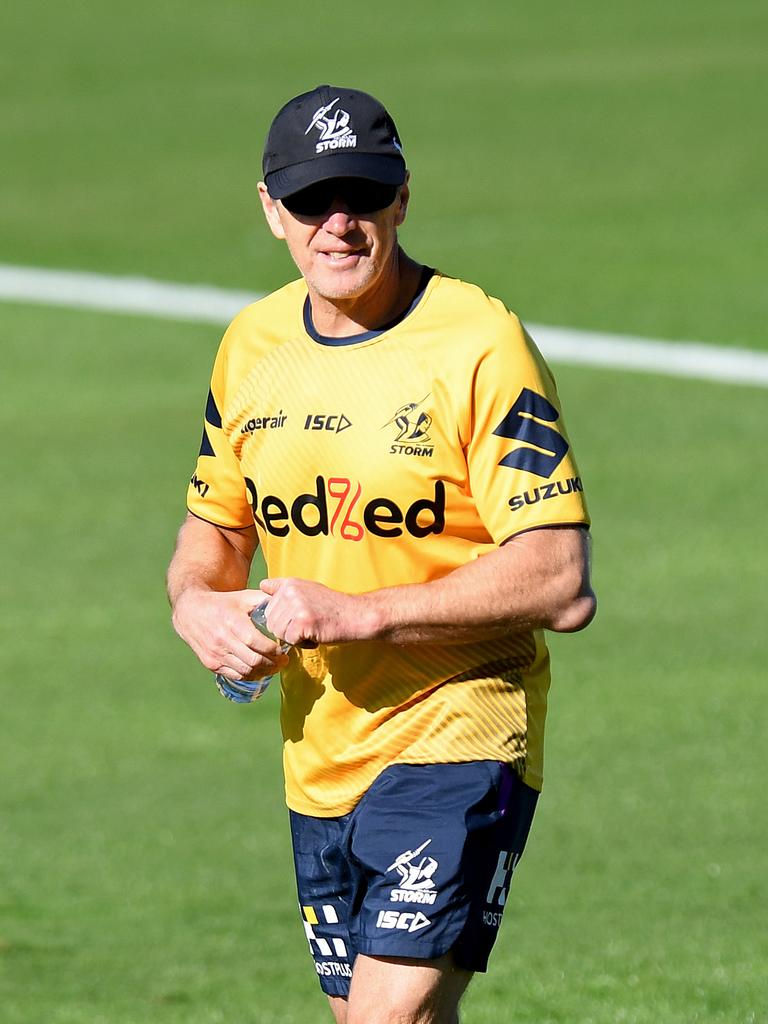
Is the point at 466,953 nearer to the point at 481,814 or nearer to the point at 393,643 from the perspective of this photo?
the point at 481,814

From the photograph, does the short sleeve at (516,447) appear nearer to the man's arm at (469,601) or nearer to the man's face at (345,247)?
the man's arm at (469,601)

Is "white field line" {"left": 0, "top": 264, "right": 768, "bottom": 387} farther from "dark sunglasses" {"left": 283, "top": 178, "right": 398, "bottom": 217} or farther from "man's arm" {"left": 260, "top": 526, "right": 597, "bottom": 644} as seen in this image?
"man's arm" {"left": 260, "top": 526, "right": 597, "bottom": 644}

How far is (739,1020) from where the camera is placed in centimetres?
671

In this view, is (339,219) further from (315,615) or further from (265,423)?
(315,615)

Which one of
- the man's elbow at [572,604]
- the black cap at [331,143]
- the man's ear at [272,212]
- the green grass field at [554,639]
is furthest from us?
the green grass field at [554,639]

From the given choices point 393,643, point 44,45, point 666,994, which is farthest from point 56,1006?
point 44,45

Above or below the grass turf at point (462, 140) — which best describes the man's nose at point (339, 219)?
below

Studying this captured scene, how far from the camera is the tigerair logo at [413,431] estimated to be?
4855mm

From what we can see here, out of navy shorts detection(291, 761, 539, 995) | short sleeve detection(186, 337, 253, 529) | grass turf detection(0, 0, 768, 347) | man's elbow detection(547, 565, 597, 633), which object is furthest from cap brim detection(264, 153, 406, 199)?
grass turf detection(0, 0, 768, 347)

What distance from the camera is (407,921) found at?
4.79m

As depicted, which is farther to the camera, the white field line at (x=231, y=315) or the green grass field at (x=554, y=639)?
the white field line at (x=231, y=315)

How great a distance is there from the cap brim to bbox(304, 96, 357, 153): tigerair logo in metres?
0.03

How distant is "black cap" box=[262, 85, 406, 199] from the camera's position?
485 cm

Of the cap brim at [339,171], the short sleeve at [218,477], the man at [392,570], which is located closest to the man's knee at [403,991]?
the man at [392,570]
